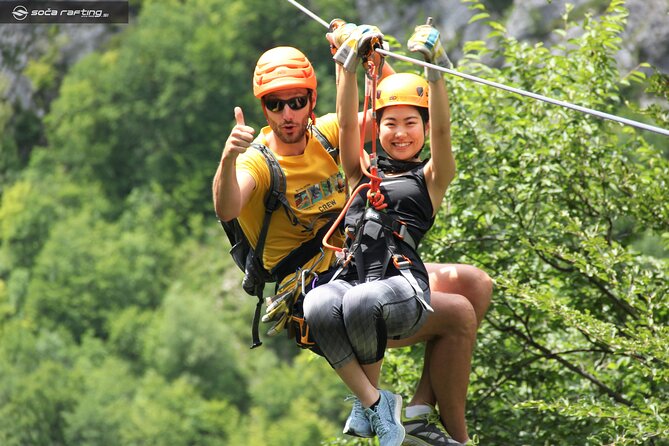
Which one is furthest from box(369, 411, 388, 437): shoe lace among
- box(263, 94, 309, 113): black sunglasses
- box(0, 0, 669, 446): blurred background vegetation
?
box(0, 0, 669, 446): blurred background vegetation

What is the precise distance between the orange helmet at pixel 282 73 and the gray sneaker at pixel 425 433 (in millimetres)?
1723

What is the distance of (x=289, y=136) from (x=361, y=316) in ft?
3.49

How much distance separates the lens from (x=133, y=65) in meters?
86.1

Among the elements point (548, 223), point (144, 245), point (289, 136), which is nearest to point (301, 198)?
point (289, 136)

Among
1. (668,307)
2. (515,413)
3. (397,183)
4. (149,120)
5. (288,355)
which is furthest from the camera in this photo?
(149,120)

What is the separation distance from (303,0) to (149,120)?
1251 centimetres

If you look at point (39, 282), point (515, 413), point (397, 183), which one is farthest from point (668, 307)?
Result: point (39, 282)

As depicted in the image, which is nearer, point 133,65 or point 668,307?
point 668,307

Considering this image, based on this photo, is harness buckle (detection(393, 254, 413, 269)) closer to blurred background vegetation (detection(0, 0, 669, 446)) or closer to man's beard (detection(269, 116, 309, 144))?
man's beard (detection(269, 116, 309, 144))

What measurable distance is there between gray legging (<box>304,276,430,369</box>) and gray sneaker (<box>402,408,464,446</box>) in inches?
22.0

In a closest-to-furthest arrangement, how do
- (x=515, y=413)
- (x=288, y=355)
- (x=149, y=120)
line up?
(x=515, y=413) → (x=288, y=355) → (x=149, y=120)

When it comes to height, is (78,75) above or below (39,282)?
above

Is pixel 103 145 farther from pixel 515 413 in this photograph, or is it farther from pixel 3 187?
pixel 515 413

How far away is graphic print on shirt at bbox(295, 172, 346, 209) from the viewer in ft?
23.6
